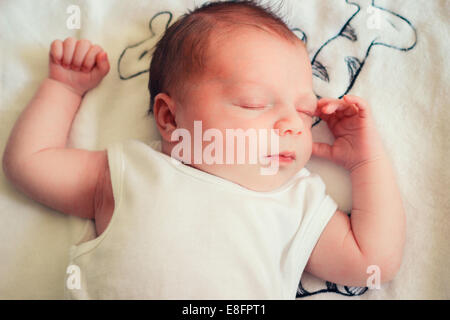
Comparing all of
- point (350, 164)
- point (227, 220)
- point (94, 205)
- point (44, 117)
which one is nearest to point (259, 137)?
point (227, 220)

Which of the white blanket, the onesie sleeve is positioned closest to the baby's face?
the onesie sleeve

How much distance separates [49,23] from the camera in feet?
4.37

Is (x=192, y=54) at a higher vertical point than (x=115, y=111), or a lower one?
higher

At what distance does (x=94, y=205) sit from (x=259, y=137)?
Answer: 1.64 feet

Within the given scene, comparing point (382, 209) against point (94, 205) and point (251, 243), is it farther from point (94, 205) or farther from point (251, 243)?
point (94, 205)

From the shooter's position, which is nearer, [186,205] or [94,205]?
[186,205]

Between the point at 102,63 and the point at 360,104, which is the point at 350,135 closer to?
the point at 360,104

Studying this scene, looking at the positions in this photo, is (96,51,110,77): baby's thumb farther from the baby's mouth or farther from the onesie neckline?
the baby's mouth

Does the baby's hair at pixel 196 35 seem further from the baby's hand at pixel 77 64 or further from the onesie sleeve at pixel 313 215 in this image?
the onesie sleeve at pixel 313 215

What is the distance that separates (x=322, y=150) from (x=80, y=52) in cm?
81

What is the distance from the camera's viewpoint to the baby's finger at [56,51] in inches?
48.9

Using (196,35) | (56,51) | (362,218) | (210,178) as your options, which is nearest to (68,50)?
(56,51)

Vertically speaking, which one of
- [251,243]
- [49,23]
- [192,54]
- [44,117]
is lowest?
[251,243]

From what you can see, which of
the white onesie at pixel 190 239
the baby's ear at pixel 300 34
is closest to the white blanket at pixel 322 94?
the baby's ear at pixel 300 34
